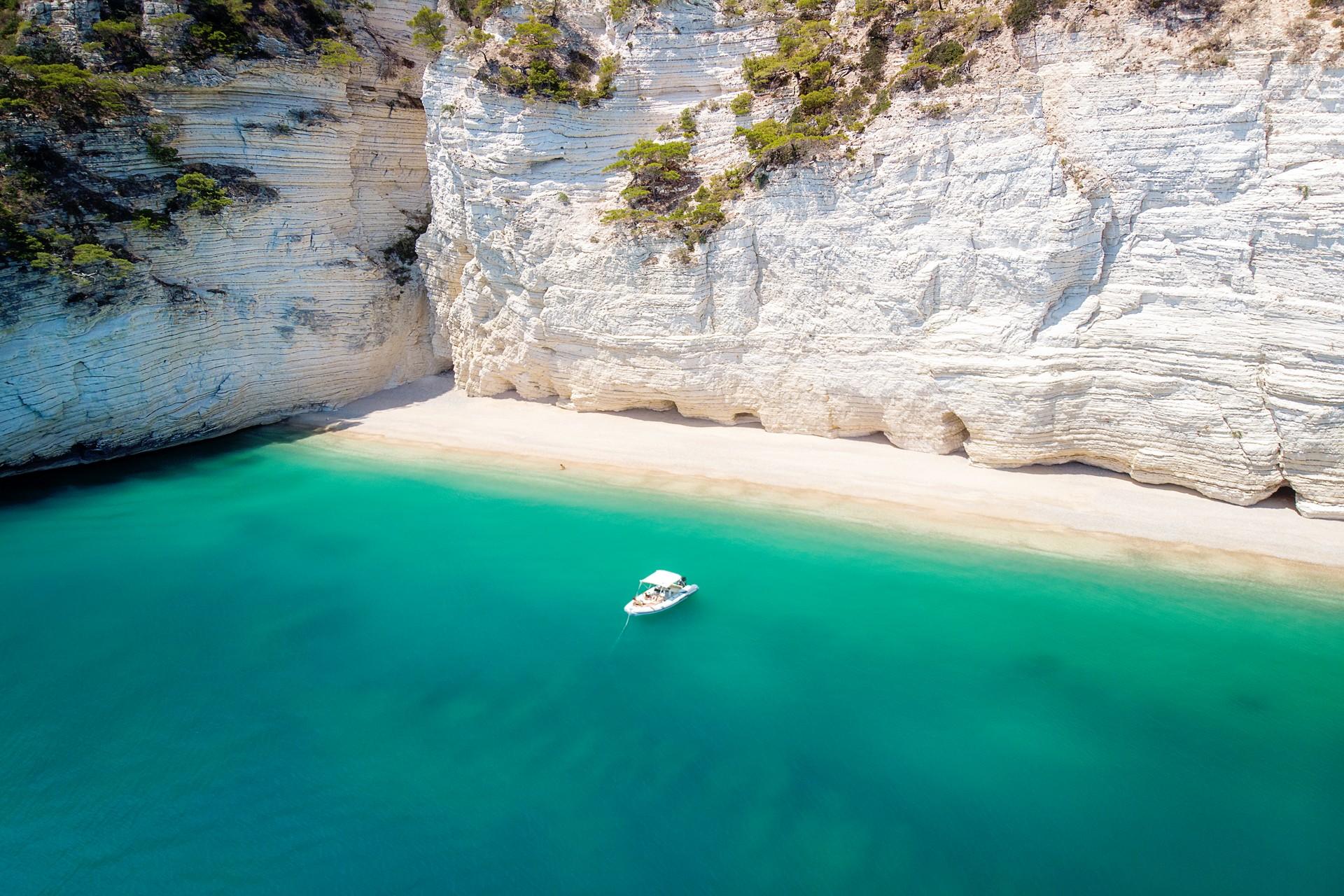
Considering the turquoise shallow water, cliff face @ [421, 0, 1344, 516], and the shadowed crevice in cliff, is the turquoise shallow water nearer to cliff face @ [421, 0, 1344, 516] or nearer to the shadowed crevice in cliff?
the shadowed crevice in cliff

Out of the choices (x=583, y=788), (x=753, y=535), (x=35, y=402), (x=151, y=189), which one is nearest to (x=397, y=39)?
(x=151, y=189)

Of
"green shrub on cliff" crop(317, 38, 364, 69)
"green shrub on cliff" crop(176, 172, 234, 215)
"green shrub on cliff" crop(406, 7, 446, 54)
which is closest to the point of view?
"green shrub on cliff" crop(176, 172, 234, 215)

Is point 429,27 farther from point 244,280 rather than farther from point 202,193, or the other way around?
point 244,280

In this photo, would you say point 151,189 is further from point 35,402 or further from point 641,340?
point 641,340

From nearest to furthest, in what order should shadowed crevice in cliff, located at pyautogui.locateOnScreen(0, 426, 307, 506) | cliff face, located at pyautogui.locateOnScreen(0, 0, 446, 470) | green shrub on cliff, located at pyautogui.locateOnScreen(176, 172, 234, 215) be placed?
cliff face, located at pyautogui.locateOnScreen(0, 0, 446, 470), shadowed crevice in cliff, located at pyautogui.locateOnScreen(0, 426, 307, 506), green shrub on cliff, located at pyautogui.locateOnScreen(176, 172, 234, 215)

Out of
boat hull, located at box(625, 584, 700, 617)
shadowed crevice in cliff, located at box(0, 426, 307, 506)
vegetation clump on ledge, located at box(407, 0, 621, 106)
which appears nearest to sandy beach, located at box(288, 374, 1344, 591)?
shadowed crevice in cliff, located at box(0, 426, 307, 506)

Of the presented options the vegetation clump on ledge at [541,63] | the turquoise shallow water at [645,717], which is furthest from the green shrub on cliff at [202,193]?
the turquoise shallow water at [645,717]

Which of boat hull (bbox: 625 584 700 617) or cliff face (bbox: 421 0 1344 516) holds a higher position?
cliff face (bbox: 421 0 1344 516)
